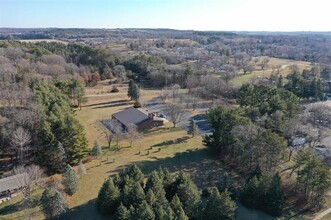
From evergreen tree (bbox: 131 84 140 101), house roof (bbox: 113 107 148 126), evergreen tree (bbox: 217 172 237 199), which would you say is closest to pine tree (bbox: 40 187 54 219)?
evergreen tree (bbox: 217 172 237 199)

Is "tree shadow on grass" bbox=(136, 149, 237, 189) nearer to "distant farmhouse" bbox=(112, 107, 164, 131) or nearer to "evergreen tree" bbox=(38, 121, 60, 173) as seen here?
"evergreen tree" bbox=(38, 121, 60, 173)

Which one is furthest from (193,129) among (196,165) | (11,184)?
(11,184)

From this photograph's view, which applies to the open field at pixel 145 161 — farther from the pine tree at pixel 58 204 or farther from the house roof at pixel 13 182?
the pine tree at pixel 58 204

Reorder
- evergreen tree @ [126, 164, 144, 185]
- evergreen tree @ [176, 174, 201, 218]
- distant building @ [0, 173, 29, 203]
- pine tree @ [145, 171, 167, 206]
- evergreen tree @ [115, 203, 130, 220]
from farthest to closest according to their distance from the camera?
1. distant building @ [0, 173, 29, 203]
2. evergreen tree @ [126, 164, 144, 185]
3. pine tree @ [145, 171, 167, 206]
4. evergreen tree @ [176, 174, 201, 218]
5. evergreen tree @ [115, 203, 130, 220]

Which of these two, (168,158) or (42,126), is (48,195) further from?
(168,158)

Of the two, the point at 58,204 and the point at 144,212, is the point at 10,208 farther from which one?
the point at 144,212

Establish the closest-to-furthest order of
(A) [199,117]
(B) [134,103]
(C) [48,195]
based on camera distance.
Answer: (C) [48,195] < (A) [199,117] < (B) [134,103]

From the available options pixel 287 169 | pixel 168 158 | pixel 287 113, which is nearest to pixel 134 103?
pixel 168 158
